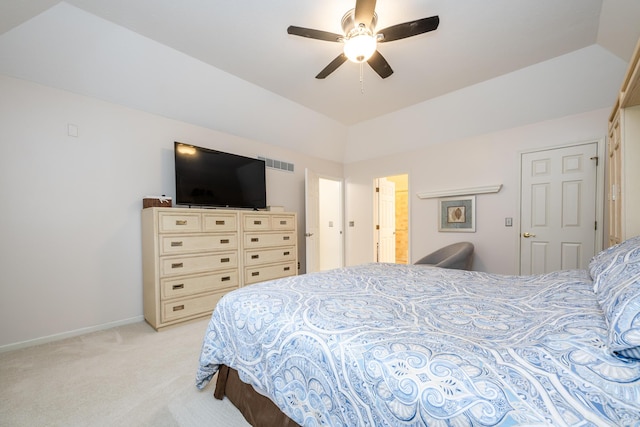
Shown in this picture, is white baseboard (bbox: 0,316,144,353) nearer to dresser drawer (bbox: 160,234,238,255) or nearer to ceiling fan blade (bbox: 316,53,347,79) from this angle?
dresser drawer (bbox: 160,234,238,255)

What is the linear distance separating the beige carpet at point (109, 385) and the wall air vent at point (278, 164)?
272cm

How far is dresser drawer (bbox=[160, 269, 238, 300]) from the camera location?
2703 millimetres

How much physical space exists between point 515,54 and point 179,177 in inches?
159

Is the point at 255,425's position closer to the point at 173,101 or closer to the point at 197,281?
the point at 197,281

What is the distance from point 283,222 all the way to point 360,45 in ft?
8.33

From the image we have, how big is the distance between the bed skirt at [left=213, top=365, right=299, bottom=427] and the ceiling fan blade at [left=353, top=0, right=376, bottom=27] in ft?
8.02

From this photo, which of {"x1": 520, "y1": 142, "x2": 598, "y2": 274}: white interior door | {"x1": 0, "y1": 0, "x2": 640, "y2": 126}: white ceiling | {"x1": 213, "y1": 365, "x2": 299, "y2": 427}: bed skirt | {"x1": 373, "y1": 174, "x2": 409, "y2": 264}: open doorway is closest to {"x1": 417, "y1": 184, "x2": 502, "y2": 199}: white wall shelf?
{"x1": 520, "y1": 142, "x2": 598, "y2": 274}: white interior door

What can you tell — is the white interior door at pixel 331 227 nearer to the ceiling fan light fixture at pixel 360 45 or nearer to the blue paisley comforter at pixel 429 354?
the ceiling fan light fixture at pixel 360 45

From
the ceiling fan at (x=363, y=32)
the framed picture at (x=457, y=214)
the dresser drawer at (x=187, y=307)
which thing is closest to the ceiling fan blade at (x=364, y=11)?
the ceiling fan at (x=363, y=32)

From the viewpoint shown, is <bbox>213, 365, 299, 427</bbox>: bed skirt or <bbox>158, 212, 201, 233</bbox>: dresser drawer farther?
<bbox>158, 212, 201, 233</bbox>: dresser drawer

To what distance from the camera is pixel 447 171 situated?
406 cm

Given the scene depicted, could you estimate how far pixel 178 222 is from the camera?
279cm

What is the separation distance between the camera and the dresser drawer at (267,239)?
11.2 ft

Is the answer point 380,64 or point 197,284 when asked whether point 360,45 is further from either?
point 197,284
